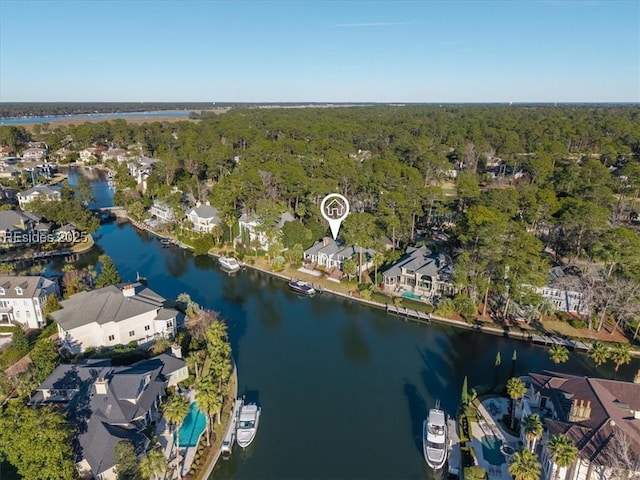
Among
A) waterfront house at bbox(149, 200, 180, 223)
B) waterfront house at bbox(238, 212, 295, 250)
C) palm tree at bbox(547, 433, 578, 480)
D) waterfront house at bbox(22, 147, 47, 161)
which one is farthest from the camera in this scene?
waterfront house at bbox(22, 147, 47, 161)

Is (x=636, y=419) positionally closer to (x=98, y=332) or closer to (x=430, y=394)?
(x=430, y=394)

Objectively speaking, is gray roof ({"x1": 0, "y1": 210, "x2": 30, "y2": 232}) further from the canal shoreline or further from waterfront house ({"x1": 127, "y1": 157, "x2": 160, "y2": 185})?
the canal shoreline

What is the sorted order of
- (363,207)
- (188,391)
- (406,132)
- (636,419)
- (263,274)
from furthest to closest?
(406,132), (363,207), (263,274), (188,391), (636,419)

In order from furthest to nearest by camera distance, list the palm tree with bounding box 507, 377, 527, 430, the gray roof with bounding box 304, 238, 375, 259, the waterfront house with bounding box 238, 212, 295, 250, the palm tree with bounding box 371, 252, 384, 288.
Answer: the waterfront house with bounding box 238, 212, 295, 250
the gray roof with bounding box 304, 238, 375, 259
the palm tree with bounding box 371, 252, 384, 288
the palm tree with bounding box 507, 377, 527, 430

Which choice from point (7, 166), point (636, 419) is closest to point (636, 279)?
point (636, 419)

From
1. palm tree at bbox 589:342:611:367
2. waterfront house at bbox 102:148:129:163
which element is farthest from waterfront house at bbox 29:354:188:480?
waterfront house at bbox 102:148:129:163

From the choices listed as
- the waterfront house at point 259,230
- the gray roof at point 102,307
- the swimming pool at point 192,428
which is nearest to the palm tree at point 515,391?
the swimming pool at point 192,428

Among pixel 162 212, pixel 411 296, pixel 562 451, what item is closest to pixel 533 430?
pixel 562 451
